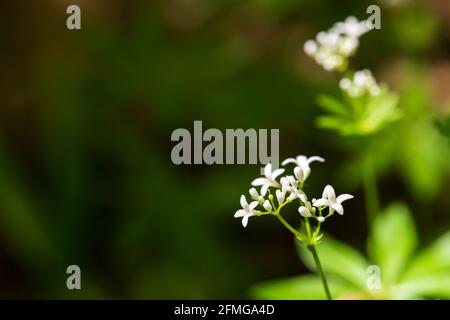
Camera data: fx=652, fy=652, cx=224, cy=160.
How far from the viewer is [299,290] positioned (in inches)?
66.7

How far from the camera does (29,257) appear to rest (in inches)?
113

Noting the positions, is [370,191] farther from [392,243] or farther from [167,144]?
[392,243]

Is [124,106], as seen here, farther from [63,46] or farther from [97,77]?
[63,46]

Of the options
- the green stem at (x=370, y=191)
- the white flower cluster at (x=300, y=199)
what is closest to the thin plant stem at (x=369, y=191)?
the green stem at (x=370, y=191)

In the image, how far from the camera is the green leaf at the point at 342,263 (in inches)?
68.5

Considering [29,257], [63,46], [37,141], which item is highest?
[63,46]

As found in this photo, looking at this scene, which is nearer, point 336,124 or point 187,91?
point 336,124

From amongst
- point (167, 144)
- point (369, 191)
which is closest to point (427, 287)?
point (369, 191)

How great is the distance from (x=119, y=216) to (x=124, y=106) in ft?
1.63

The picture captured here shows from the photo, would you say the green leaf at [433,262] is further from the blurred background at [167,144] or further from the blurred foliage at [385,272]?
the blurred background at [167,144]

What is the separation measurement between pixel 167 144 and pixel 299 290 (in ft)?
4.63

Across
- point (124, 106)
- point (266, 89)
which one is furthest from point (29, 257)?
point (266, 89)

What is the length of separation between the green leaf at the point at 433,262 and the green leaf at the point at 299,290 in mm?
188
